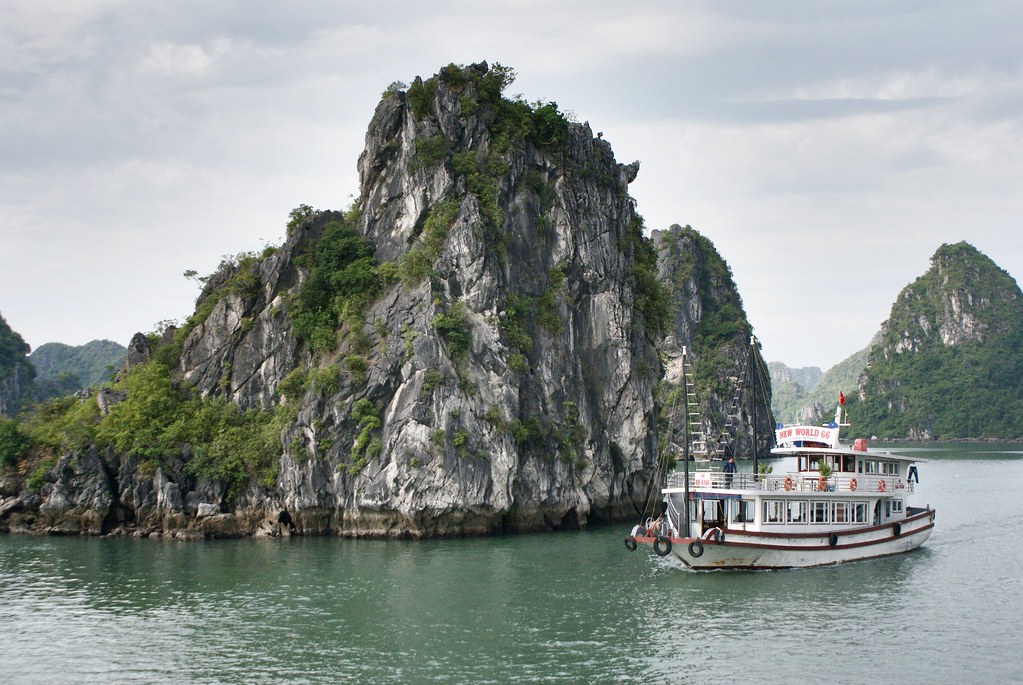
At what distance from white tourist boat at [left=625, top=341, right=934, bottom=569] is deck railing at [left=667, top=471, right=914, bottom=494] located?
41 millimetres

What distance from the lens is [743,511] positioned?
39.6m

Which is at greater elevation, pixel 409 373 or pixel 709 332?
pixel 709 332

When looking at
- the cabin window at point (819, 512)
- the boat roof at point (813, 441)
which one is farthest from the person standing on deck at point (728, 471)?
the cabin window at point (819, 512)

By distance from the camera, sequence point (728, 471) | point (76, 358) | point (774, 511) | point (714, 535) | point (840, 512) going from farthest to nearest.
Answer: point (76, 358)
point (840, 512)
point (728, 471)
point (774, 511)
point (714, 535)

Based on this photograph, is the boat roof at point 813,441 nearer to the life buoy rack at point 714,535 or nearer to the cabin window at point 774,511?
the cabin window at point 774,511

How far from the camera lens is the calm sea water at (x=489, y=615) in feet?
83.6

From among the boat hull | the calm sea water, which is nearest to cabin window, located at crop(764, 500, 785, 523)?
the boat hull

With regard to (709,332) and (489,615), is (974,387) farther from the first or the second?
(489,615)

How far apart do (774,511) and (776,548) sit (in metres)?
1.82

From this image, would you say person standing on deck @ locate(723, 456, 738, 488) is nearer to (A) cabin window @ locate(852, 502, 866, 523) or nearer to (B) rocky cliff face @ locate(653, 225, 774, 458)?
(A) cabin window @ locate(852, 502, 866, 523)

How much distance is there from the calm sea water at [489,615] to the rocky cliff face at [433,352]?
3.50 m

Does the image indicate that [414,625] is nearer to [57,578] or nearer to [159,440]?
[57,578]

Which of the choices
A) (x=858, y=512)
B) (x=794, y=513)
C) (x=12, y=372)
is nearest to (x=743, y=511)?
(x=794, y=513)

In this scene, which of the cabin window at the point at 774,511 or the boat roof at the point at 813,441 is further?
the boat roof at the point at 813,441
